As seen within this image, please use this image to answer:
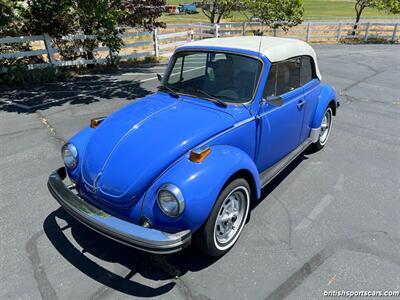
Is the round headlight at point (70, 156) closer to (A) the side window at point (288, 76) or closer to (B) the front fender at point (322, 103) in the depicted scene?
(A) the side window at point (288, 76)

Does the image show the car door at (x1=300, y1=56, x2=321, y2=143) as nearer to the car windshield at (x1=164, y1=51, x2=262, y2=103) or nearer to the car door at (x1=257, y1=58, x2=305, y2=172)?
the car door at (x1=257, y1=58, x2=305, y2=172)

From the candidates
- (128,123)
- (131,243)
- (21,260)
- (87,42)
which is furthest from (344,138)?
(87,42)

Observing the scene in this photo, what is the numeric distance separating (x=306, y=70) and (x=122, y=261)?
354cm

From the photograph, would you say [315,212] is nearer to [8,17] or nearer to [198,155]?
[198,155]

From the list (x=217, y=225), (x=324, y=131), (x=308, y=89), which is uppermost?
(x=308, y=89)

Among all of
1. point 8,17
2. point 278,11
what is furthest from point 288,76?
point 278,11

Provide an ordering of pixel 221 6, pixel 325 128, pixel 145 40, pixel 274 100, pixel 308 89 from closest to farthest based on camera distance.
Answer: pixel 274 100
pixel 308 89
pixel 325 128
pixel 145 40
pixel 221 6

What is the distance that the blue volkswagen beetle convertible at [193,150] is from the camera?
2.62m

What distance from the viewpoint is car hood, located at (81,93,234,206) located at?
2.79 meters

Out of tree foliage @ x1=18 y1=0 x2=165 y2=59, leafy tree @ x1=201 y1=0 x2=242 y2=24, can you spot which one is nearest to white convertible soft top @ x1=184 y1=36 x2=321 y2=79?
tree foliage @ x1=18 y1=0 x2=165 y2=59

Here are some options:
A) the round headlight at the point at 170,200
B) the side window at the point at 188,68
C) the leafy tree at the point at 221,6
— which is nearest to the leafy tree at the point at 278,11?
the leafy tree at the point at 221,6

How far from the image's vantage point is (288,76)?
4.02m

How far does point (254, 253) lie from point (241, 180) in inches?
30.4

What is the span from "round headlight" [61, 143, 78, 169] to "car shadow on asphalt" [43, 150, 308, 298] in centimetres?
77
